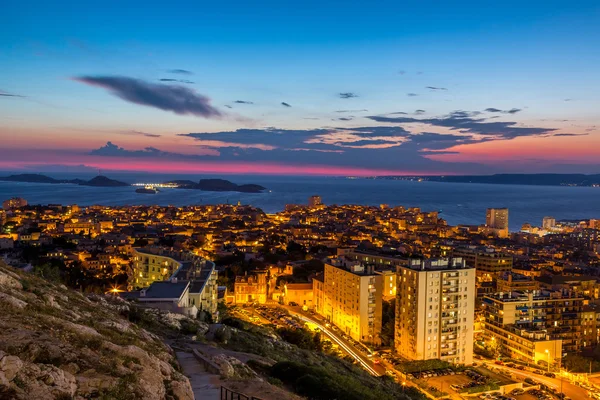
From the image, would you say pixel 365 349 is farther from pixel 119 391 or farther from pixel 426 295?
pixel 119 391

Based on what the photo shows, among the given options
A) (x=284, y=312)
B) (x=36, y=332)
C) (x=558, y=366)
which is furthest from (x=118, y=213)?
(x=36, y=332)

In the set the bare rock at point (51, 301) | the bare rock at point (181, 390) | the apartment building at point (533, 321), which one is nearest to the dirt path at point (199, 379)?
the bare rock at point (181, 390)

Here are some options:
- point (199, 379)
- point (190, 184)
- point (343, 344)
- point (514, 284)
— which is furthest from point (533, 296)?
point (190, 184)

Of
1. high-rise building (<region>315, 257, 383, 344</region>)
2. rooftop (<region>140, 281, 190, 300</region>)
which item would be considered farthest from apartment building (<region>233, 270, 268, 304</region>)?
rooftop (<region>140, 281, 190, 300</region>)

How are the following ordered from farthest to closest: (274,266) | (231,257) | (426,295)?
(231,257) → (274,266) → (426,295)

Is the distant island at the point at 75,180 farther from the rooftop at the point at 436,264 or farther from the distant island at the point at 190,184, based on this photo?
the rooftop at the point at 436,264

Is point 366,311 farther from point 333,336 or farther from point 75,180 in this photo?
point 75,180
